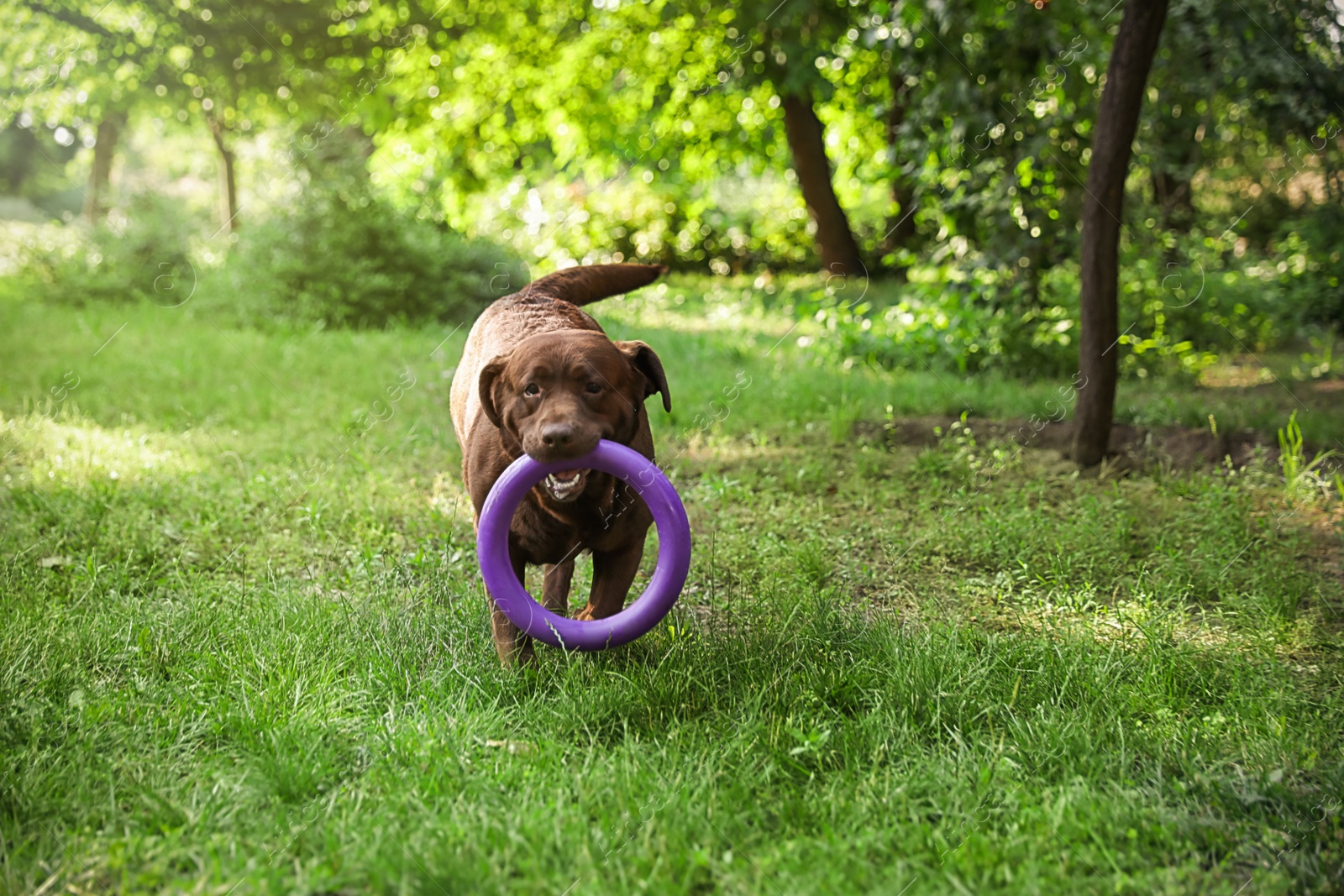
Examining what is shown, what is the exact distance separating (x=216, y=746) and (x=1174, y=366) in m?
7.58

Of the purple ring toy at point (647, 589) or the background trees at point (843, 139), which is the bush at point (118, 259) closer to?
the background trees at point (843, 139)

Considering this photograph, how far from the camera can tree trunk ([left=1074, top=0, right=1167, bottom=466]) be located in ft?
16.2

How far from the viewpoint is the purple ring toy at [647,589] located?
3.01 meters

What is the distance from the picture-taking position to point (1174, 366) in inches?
307

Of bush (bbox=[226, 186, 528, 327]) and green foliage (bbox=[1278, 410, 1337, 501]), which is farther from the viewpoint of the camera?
bush (bbox=[226, 186, 528, 327])

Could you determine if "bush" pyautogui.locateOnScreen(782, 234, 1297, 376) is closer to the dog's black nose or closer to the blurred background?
the blurred background

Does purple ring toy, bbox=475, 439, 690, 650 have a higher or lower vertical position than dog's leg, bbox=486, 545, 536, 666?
higher

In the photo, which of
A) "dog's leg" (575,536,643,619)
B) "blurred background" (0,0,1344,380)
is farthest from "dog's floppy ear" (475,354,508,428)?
"blurred background" (0,0,1344,380)

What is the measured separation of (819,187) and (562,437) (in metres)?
11.3

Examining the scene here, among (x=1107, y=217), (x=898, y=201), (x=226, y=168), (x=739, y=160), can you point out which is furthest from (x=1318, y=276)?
(x=226, y=168)

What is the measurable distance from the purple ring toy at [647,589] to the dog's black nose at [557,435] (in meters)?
0.14

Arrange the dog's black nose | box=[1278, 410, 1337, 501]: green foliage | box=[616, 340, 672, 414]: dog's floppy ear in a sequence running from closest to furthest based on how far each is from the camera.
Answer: the dog's black nose → box=[616, 340, 672, 414]: dog's floppy ear → box=[1278, 410, 1337, 501]: green foliage

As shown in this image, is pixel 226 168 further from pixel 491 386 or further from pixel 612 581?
pixel 612 581

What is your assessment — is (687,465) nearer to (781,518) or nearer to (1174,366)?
(781,518)
